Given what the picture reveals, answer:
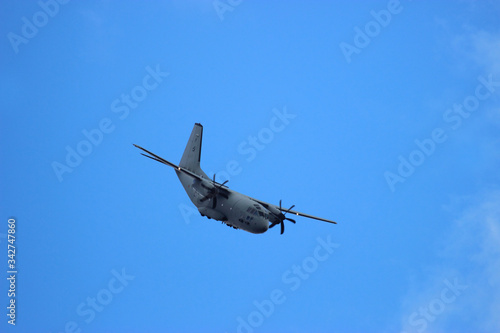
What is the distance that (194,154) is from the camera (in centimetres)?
6712

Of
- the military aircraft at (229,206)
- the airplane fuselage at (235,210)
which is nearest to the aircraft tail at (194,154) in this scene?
the military aircraft at (229,206)

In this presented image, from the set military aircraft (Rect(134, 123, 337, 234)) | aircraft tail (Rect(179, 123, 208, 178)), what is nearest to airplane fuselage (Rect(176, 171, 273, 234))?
military aircraft (Rect(134, 123, 337, 234))

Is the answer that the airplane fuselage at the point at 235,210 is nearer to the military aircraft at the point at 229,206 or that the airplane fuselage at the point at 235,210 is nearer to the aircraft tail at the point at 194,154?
the military aircraft at the point at 229,206

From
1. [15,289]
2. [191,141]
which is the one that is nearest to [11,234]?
[15,289]

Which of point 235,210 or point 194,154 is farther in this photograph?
point 194,154

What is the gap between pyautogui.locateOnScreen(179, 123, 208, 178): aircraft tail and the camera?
6681 centimetres

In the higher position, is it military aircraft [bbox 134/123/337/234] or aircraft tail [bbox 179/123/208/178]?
aircraft tail [bbox 179/123/208/178]

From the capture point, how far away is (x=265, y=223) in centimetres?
5734

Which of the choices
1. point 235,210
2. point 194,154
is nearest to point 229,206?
point 235,210

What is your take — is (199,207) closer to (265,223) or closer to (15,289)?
(265,223)

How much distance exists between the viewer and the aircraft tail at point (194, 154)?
66812 mm

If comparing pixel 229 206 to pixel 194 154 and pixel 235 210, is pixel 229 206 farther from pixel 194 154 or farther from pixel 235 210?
pixel 194 154

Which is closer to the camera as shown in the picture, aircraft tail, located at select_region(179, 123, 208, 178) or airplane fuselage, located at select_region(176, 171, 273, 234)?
airplane fuselage, located at select_region(176, 171, 273, 234)

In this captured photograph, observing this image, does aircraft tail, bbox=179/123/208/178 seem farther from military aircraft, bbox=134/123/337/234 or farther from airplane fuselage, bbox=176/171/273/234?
airplane fuselage, bbox=176/171/273/234
